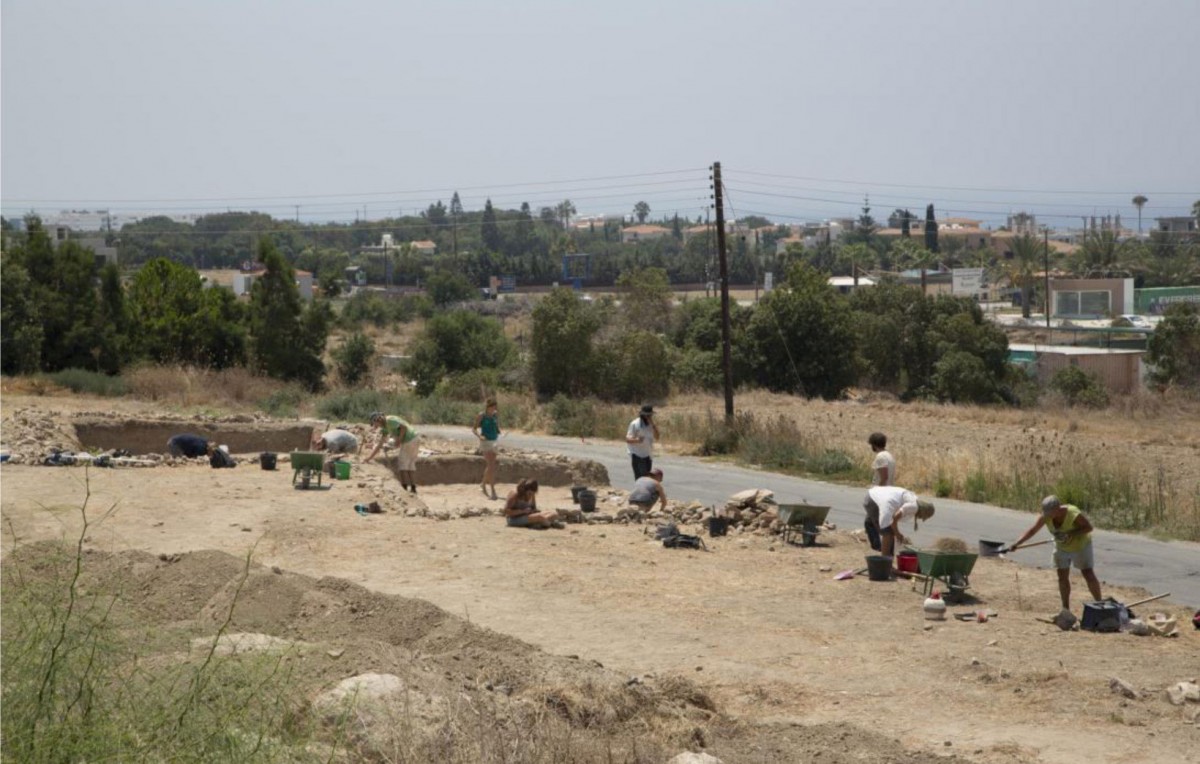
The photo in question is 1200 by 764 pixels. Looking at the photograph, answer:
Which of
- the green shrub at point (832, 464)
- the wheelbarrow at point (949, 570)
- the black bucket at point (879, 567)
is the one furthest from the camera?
the green shrub at point (832, 464)

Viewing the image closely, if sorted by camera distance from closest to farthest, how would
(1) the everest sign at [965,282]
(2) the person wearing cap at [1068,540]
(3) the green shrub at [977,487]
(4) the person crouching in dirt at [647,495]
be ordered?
(2) the person wearing cap at [1068,540] → (4) the person crouching in dirt at [647,495] → (3) the green shrub at [977,487] → (1) the everest sign at [965,282]

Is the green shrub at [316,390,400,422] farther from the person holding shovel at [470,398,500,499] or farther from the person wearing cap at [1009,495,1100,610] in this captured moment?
the person wearing cap at [1009,495,1100,610]

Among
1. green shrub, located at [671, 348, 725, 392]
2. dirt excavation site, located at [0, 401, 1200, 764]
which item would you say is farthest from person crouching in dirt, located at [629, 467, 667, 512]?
green shrub, located at [671, 348, 725, 392]

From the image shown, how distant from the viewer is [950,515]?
23.5 m

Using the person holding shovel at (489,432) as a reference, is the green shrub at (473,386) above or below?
below

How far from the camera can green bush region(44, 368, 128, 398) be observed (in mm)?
39469

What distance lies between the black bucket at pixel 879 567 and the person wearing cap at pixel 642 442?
6.45 meters

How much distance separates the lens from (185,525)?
18.5 metres

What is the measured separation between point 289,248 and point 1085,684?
18051 cm

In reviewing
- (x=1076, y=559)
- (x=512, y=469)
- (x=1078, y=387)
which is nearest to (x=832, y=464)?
(x=512, y=469)

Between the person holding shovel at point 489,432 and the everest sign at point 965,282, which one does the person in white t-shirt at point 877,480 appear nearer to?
the person holding shovel at point 489,432

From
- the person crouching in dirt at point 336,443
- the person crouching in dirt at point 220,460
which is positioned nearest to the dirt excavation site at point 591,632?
the person crouching in dirt at point 220,460

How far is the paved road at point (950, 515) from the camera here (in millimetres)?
17922

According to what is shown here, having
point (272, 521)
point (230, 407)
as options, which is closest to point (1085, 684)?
point (272, 521)
